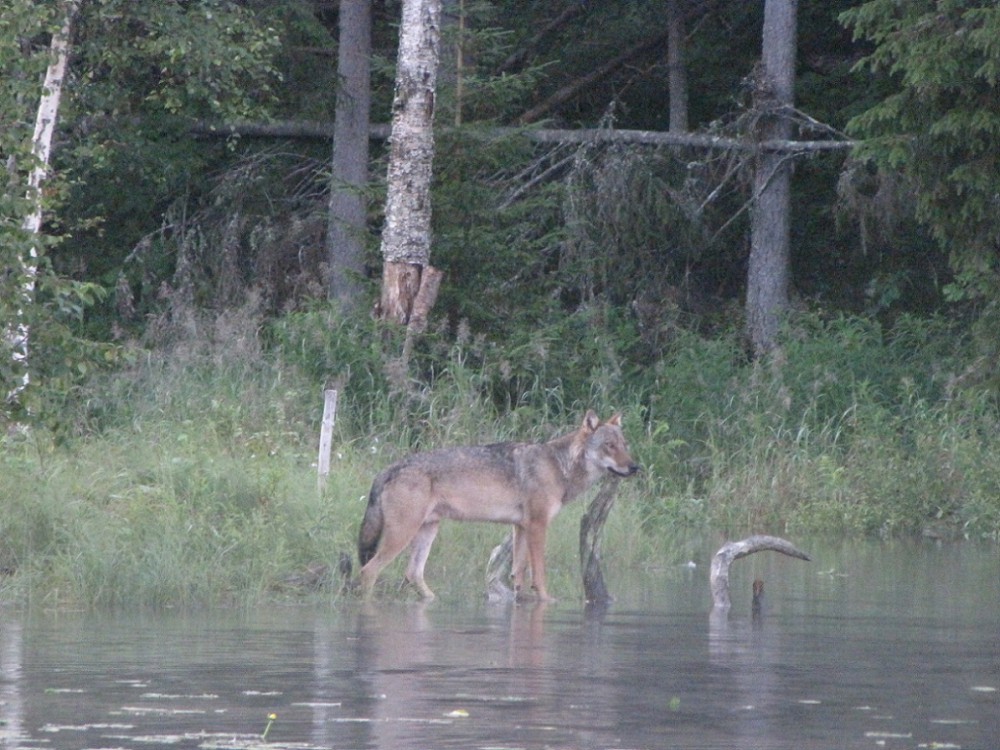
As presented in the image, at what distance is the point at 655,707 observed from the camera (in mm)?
8711

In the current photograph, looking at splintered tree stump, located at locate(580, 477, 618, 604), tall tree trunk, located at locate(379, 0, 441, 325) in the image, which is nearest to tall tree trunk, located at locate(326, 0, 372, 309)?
tall tree trunk, located at locate(379, 0, 441, 325)

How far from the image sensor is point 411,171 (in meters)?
20.6

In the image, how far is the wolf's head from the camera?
14.3m

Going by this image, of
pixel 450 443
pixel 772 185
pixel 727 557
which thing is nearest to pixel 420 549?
pixel 727 557

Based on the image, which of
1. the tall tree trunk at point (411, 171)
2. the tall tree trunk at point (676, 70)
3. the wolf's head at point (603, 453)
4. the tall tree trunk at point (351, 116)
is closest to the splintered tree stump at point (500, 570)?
the wolf's head at point (603, 453)

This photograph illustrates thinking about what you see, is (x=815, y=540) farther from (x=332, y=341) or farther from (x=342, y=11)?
(x=342, y=11)

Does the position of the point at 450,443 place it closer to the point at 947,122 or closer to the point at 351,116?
the point at 947,122

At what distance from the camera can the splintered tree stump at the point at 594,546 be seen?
1337 cm

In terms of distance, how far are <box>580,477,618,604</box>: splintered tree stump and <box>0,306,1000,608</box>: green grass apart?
619 millimetres

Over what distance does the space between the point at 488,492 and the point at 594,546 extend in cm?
95

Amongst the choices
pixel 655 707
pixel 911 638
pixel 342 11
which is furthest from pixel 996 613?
pixel 342 11

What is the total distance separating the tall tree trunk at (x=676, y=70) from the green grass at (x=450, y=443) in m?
4.60

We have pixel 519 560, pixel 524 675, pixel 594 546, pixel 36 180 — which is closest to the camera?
pixel 524 675

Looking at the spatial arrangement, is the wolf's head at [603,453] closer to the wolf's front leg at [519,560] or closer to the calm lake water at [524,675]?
the wolf's front leg at [519,560]
